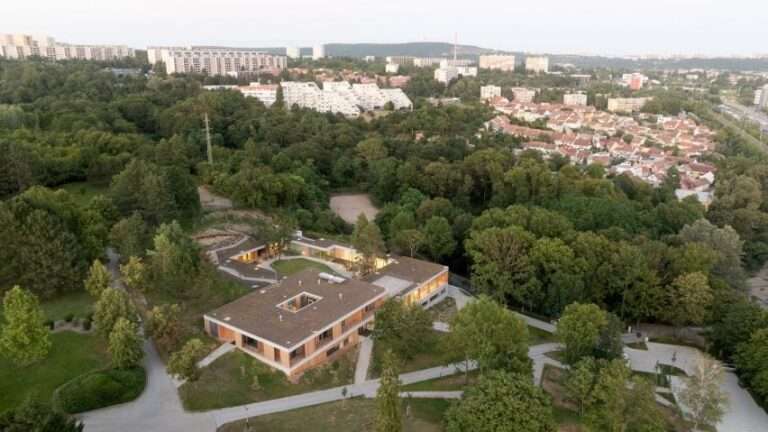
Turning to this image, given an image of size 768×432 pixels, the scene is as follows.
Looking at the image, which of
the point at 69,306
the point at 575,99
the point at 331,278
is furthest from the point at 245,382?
the point at 575,99

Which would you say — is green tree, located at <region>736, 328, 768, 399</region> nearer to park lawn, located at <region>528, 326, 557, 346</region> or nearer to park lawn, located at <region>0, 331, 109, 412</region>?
park lawn, located at <region>528, 326, 557, 346</region>

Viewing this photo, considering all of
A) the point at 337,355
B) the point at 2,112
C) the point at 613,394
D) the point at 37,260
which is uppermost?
the point at 2,112

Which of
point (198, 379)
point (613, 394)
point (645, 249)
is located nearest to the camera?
point (613, 394)

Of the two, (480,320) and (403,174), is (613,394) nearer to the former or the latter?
(480,320)

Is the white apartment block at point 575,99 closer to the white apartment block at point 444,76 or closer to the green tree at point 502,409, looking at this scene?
the white apartment block at point 444,76

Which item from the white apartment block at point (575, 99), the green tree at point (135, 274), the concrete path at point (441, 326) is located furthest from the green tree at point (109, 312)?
the white apartment block at point (575, 99)

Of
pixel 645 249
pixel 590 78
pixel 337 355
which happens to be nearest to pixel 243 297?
pixel 337 355

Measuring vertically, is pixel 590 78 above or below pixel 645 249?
above
